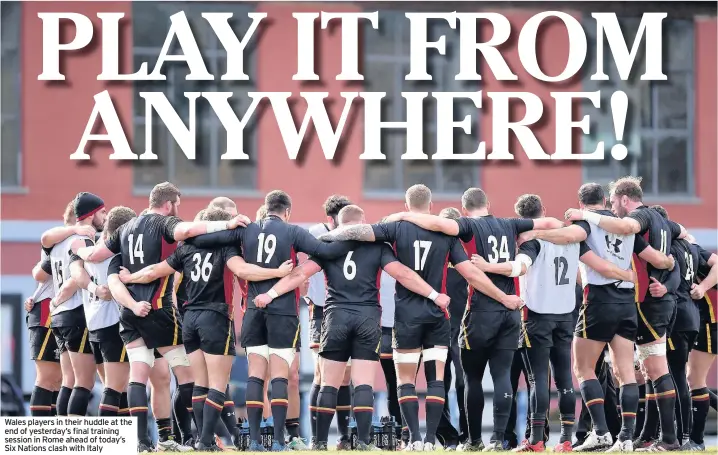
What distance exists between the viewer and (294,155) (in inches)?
895

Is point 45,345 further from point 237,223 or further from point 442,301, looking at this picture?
point 442,301

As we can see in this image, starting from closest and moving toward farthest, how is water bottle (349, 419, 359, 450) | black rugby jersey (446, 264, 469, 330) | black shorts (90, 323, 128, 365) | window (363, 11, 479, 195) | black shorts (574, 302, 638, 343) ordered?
black shorts (574, 302, 638, 343) → black shorts (90, 323, 128, 365) → water bottle (349, 419, 359, 450) → black rugby jersey (446, 264, 469, 330) → window (363, 11, 479, 195)

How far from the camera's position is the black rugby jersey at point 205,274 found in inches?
491

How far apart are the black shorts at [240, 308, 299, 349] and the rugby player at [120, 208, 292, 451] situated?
195 millimetres

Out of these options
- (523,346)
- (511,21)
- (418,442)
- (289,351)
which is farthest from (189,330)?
(511,21)

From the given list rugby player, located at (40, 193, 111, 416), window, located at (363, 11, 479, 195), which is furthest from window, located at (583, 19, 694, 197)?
rugby player, located at (40, 193, 111, 416)

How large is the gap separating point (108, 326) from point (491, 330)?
12.0 feet

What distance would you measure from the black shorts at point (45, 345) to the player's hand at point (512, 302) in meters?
4.82

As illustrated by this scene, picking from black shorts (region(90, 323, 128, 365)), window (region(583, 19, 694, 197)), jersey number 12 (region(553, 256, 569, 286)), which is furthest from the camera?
window (region(583, 19, 694, 197))

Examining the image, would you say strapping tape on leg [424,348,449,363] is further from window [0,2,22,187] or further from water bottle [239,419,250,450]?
window [0,2,22,187]

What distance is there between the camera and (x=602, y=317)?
12867mm

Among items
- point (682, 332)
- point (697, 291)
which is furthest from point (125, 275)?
point (697, 291)

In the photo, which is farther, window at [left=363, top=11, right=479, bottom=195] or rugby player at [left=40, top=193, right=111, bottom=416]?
window at [left=363, top=11, right=479, bottom=195]

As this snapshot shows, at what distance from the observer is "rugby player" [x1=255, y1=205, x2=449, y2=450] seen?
1232 centimetres
